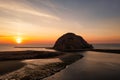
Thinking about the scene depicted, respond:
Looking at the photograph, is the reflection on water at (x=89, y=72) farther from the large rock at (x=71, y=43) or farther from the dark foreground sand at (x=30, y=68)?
the large rock at (x=71, y=43)

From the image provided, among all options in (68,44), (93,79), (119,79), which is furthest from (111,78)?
(68,44)

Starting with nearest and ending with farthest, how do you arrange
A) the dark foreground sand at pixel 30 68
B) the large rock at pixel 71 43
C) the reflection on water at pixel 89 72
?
the dark foreground sand at pixel 30 68
the reflection on water at pixel 89 72
the large rock at pixel 71 43

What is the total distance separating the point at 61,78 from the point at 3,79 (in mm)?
6082

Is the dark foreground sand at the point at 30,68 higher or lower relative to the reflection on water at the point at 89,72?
higher

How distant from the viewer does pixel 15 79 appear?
42.5ft

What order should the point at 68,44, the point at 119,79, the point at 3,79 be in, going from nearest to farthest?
the point at 3,79 → the point at 119,79 → the point at 68,44

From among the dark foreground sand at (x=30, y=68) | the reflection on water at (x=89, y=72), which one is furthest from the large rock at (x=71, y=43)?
the reflection on water at (x=89, y=72)

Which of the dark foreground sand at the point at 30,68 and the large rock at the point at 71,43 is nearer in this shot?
the dark foreground sand at the point at 30,68

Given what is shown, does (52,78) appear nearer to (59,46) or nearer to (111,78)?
(111,78)

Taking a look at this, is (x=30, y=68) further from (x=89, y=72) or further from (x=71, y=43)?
(x=71, y=43)

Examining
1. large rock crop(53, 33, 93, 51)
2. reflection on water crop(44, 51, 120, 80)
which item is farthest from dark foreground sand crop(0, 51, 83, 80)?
large rock crop(53, 33, 93, 51)

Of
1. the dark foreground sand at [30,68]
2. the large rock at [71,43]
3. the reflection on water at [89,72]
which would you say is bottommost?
the reflection on water at [89,72]

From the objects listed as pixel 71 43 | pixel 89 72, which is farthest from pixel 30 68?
pixel 71 43

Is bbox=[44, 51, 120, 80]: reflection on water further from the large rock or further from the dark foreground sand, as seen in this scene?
the large rock
